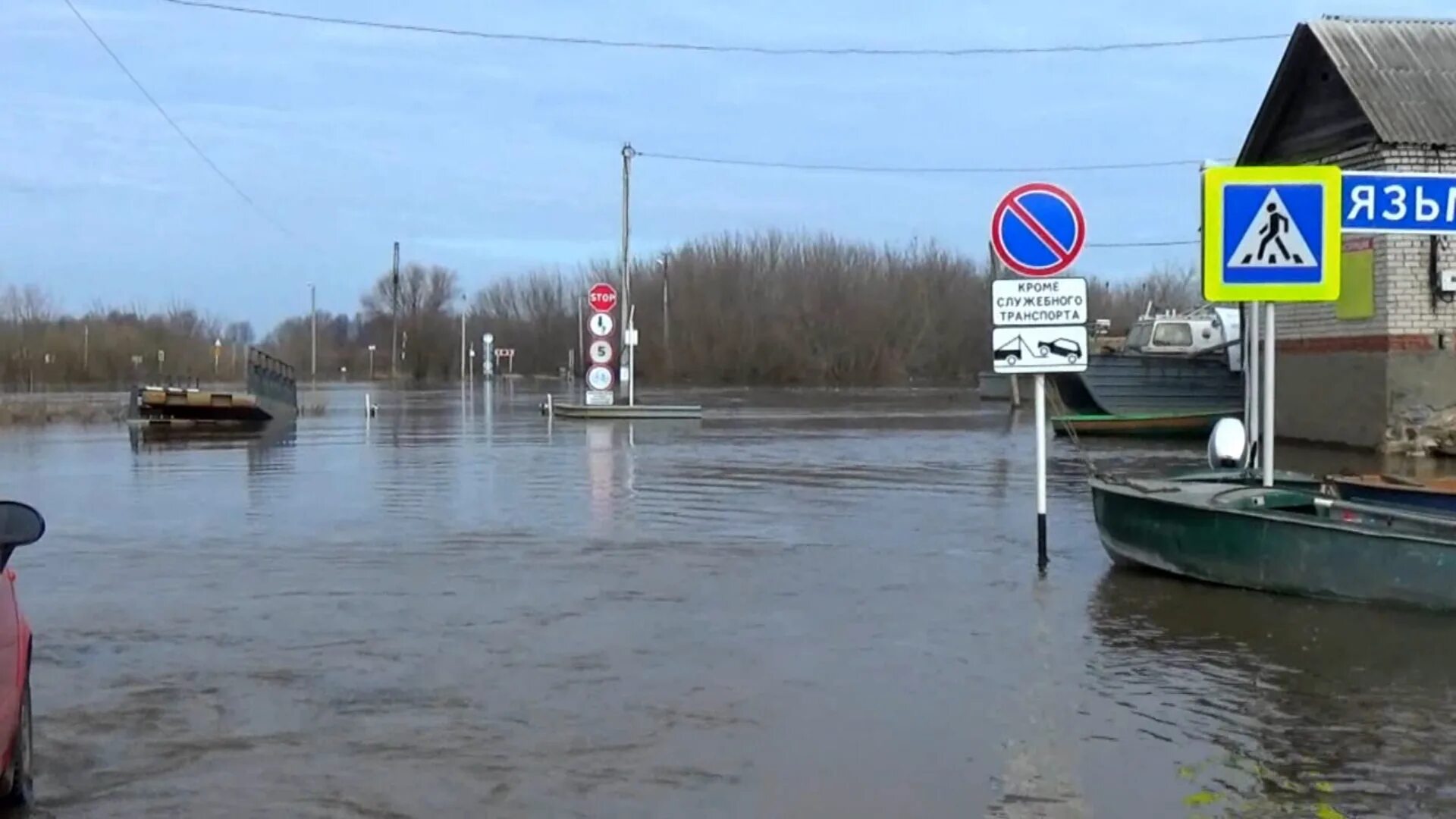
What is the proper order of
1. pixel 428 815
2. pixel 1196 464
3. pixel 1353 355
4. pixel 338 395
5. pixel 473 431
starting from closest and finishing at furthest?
pixel 428 815, pixel 1196 464, pixel 1353 355, pixel 473 431, pixel 338 395

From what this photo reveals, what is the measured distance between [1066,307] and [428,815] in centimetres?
695

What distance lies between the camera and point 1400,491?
1091 centimetres

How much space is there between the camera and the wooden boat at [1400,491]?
35.2ft

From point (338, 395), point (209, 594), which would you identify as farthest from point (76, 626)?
point (338, 395)

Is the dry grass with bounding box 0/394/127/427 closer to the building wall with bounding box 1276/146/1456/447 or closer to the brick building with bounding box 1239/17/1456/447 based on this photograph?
the brick building with bounding box 1239/17/1456/447

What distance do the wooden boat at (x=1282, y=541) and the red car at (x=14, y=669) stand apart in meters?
7.25

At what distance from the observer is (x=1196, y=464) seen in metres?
21.5

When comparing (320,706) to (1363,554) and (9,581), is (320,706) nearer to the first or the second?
(9,581)

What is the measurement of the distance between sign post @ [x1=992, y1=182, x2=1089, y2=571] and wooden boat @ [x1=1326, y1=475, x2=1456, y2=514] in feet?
6.69

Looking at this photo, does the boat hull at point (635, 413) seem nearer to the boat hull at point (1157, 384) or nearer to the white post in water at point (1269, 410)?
the boat hull at point (1157, 384)

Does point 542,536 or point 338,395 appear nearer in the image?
point 542,536

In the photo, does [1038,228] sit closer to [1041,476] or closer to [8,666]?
[1041,476]

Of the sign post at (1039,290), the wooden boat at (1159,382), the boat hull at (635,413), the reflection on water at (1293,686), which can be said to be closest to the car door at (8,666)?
the reflection on water at (1293,686)

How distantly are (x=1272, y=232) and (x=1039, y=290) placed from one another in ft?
5.48
